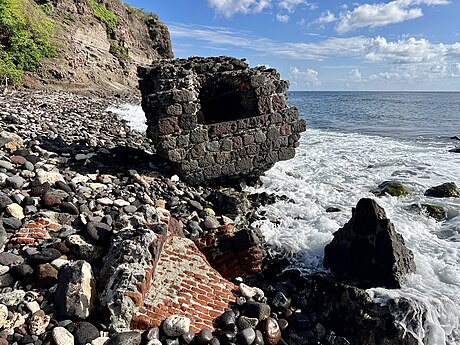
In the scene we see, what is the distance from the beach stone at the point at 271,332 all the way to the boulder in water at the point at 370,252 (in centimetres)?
154

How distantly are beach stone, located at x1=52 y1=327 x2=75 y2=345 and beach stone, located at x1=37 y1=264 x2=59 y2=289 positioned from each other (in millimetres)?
575

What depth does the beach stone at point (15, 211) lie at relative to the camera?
14.1 ft

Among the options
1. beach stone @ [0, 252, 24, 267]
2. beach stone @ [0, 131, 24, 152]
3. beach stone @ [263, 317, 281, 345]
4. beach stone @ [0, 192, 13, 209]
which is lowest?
beach stone @ [263, 317, 281, 345]

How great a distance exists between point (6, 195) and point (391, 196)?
817 cm

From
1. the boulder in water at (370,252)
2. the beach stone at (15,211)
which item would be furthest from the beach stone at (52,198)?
the boulder in water at (370,252)

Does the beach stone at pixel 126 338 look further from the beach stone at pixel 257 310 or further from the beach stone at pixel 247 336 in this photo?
the beach stone at pixel 257 310

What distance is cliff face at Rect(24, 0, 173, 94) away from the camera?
23875 mm

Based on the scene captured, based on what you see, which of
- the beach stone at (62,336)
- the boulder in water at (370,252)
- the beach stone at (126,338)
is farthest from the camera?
the boulder in water at (370,252)

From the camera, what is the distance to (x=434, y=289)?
186 inches

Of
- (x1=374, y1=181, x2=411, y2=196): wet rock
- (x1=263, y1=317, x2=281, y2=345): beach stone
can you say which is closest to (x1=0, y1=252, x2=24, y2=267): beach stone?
(x1=263, y1=317, x2=281, y2=345): beach stone

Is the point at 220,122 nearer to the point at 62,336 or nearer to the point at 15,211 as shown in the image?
the point at 15,211

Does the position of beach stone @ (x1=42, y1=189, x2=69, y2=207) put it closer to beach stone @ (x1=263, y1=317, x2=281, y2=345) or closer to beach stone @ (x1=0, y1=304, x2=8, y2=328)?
beach stone @ (x1=0, y1=304, x2=8, y2=328)

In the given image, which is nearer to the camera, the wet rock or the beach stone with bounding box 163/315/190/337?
the beach stone with bounding box 163/315/190/337

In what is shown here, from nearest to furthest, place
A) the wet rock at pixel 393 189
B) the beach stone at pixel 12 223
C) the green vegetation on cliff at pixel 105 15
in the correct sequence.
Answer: the beach stone at pixel 12 223
the wet rock at pixel 393 189
the green vegetation on cliff at pixel 105 15
